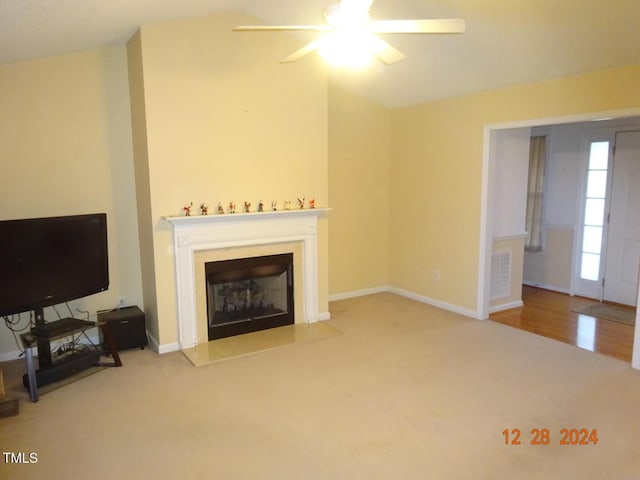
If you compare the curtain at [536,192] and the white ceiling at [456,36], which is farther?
the curtain at [536,192]

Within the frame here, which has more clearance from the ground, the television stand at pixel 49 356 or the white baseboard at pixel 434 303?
the television stand at pixel 49 356

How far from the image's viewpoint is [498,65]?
4059 mm

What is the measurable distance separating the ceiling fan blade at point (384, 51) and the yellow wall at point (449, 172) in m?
1.99

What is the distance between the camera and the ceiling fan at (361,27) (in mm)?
2330

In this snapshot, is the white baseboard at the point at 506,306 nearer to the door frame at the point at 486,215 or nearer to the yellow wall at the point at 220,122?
the door frame at the point at 486,215

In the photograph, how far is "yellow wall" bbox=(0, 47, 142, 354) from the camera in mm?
3773

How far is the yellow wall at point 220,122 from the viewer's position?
3.85m

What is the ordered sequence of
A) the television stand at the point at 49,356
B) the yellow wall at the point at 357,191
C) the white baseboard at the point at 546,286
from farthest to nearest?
the white baseboard at the point at 546,286 < the yellow wall at the point at 357,191 < the television stand at the point at 49,356


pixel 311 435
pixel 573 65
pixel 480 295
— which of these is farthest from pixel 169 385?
pixel 573 65

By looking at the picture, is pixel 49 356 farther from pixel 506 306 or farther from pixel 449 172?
pixel 506 306

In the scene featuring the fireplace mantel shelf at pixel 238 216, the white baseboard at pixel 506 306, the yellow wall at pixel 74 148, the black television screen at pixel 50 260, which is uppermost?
the yellow wall at pixel 74 148

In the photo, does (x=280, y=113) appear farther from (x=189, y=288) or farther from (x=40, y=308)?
(x=40, y=308)

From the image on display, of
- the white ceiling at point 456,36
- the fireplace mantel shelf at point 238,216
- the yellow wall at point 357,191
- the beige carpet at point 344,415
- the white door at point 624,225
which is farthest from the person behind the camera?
the yellow wall at point 357,191
